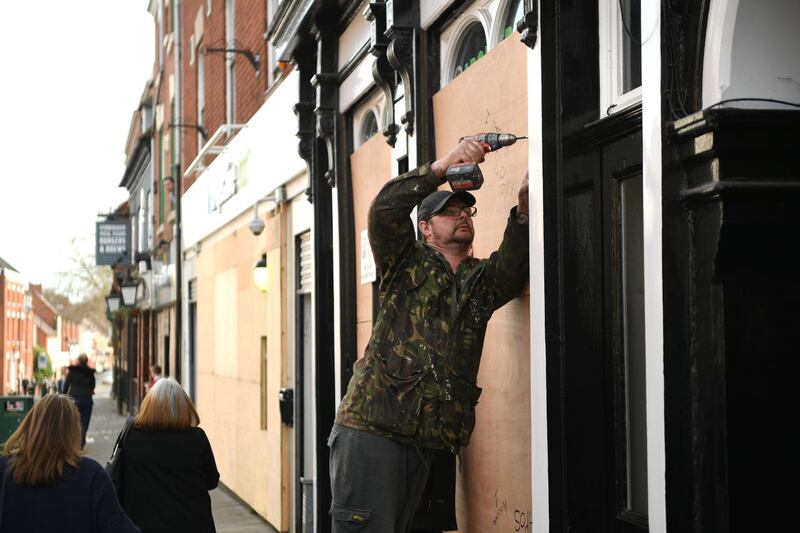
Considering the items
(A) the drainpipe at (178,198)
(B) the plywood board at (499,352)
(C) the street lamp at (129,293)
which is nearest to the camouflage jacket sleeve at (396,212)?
(B) the plywood board at (499,352)

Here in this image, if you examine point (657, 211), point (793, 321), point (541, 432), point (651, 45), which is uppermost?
point (651, 45)

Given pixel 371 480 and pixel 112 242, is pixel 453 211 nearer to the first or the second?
pixel 371 480

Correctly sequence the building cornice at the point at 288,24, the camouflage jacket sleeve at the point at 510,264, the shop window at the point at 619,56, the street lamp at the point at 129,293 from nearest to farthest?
the shop window at the point at 619,56 < the camouflage jacket sleeve at the point at 510,264 < the building cornice at the point at 288,24 < the street lamp at the point at 129,293

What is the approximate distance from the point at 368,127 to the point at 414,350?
13.7ft

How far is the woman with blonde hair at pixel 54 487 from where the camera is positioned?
181 inches

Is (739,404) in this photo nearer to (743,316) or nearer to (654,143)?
(743,316)

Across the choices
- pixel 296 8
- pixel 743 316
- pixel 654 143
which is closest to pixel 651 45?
pixel 654 143

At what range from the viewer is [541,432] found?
469 cm

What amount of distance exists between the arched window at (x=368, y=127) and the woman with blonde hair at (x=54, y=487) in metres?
4.20

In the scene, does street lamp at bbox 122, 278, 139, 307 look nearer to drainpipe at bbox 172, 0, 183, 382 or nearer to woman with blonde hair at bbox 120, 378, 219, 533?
drainpipe at bbox 172, 0, 183, 382

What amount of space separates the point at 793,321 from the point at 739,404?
27 cm

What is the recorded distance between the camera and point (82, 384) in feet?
63.6

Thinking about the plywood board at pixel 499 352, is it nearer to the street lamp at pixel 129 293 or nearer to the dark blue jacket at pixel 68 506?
the dark blue jacket at pixel 68 506

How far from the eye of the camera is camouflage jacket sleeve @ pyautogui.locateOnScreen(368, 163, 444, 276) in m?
4.58
